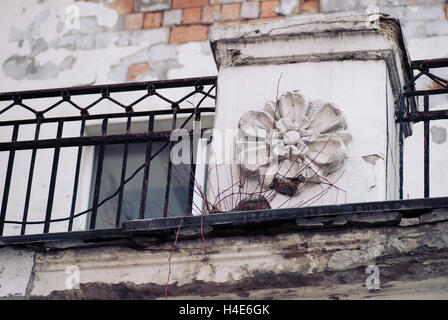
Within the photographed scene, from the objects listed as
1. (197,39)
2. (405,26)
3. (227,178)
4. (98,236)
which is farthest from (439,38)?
(98,236)

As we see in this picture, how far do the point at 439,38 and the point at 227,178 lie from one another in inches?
125

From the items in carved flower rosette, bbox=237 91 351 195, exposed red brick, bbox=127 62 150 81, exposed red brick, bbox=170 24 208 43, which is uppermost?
exposed red brick, bbox=170 24 208 43

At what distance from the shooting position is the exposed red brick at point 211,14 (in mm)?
9062

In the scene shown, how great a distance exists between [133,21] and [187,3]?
0.47 m

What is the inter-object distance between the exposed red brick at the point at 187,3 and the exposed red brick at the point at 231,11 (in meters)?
0.18

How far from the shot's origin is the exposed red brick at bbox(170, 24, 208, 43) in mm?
9031

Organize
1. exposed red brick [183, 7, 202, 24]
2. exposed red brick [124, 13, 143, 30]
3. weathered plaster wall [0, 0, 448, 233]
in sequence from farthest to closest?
1. exposed red brick [124, 13, 143, 30]
2. exposed red brick [183, 7, 202, 24]
3. weathered plaster wall [0, 0, 448, 233]

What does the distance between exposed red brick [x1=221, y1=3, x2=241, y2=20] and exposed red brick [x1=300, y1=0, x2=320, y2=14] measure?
510mm

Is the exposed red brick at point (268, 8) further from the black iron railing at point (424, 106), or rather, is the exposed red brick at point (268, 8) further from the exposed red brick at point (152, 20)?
the black iron railing at point (424, 106)

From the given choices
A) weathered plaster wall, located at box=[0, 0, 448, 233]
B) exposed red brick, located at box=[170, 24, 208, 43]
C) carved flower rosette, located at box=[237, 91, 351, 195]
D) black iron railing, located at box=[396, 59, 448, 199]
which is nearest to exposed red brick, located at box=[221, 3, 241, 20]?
weathered plaster wall, located at box=[0, 0, 448, 233]

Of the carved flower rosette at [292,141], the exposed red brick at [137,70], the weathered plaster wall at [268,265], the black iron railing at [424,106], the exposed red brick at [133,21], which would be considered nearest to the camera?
the weathered plaster wall at [268,265]

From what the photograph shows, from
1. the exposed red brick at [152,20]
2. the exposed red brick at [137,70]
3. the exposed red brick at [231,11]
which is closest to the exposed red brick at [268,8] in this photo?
the exposed red brick at [231,11]

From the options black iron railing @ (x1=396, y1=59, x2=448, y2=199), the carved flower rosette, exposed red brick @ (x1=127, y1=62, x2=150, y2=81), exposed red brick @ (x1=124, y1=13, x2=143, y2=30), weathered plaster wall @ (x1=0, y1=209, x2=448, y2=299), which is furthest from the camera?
exposed red brick @ (x1=124, y1=13, x2=143, y2=30)

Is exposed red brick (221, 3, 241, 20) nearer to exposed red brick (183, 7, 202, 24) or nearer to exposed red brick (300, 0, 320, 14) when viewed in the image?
exposed red brick (183, 7, 202, 24)
